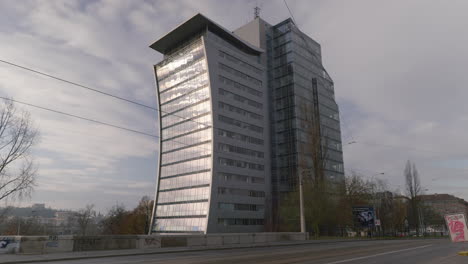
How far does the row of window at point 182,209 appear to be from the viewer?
68556mm

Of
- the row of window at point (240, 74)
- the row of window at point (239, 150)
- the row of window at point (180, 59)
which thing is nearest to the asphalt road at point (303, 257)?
the row of window at point (239, 150)

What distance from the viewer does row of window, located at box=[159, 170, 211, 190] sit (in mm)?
70319

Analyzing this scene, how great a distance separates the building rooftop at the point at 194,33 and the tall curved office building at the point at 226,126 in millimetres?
239

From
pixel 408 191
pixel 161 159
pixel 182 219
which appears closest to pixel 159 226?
pixel 182 219

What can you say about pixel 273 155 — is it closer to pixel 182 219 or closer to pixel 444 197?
pixel 182 219

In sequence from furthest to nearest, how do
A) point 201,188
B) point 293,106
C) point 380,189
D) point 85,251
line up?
point 293,106
point 201,188
point 380,189
point 85,251

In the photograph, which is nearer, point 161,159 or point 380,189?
point 380,189

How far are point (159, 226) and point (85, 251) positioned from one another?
60.3 meters

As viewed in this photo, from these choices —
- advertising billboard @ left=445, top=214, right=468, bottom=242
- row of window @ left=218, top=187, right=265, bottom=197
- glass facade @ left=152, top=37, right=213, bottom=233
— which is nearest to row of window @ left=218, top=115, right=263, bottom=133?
glass facade @ left=152, top=37, right=213, bottom=233

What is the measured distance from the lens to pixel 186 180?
2968 inches

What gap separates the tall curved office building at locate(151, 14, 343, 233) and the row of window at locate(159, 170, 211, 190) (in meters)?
0.21

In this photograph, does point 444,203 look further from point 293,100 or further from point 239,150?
point 239,150

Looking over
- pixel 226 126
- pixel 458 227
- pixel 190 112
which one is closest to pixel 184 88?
pixel 190 112

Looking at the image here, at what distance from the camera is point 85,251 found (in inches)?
814
